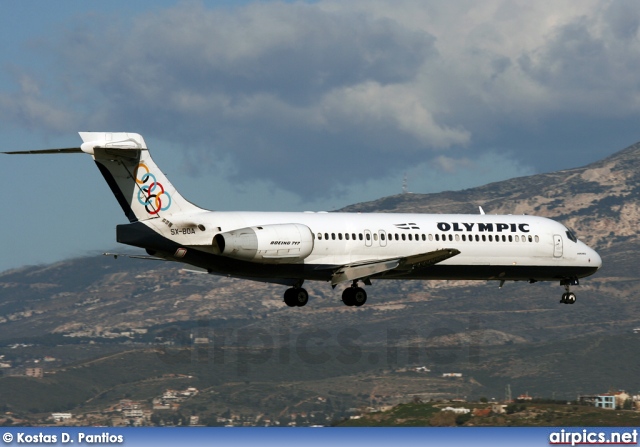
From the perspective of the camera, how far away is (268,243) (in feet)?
195

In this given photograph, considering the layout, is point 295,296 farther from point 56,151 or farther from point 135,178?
point 56,151

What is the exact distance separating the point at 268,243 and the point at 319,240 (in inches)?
146

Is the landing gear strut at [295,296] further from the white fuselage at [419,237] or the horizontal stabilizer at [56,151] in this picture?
the horizontal stabilizer at [56,151]

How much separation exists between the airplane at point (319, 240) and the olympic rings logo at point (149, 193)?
0.05 m

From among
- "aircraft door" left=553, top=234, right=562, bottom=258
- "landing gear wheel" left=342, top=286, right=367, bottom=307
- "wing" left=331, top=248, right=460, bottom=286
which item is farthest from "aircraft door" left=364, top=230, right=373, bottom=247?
"aircraft door" left=553, top=234, right=562, bottom=258

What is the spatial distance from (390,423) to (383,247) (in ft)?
453

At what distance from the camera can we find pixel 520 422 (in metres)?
184

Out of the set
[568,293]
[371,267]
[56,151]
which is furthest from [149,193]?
[568,293]

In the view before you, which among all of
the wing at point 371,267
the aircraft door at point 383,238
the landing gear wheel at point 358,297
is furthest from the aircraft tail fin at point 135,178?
the landing gear wheel at point 358,297

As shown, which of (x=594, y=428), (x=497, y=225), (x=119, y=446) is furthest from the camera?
(x=594, y=428)

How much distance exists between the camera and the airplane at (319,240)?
2331 inches

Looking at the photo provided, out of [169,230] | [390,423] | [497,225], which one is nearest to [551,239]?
[497,225]

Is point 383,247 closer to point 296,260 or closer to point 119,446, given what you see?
point 296,260

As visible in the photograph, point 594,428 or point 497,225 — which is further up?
point 497,225
